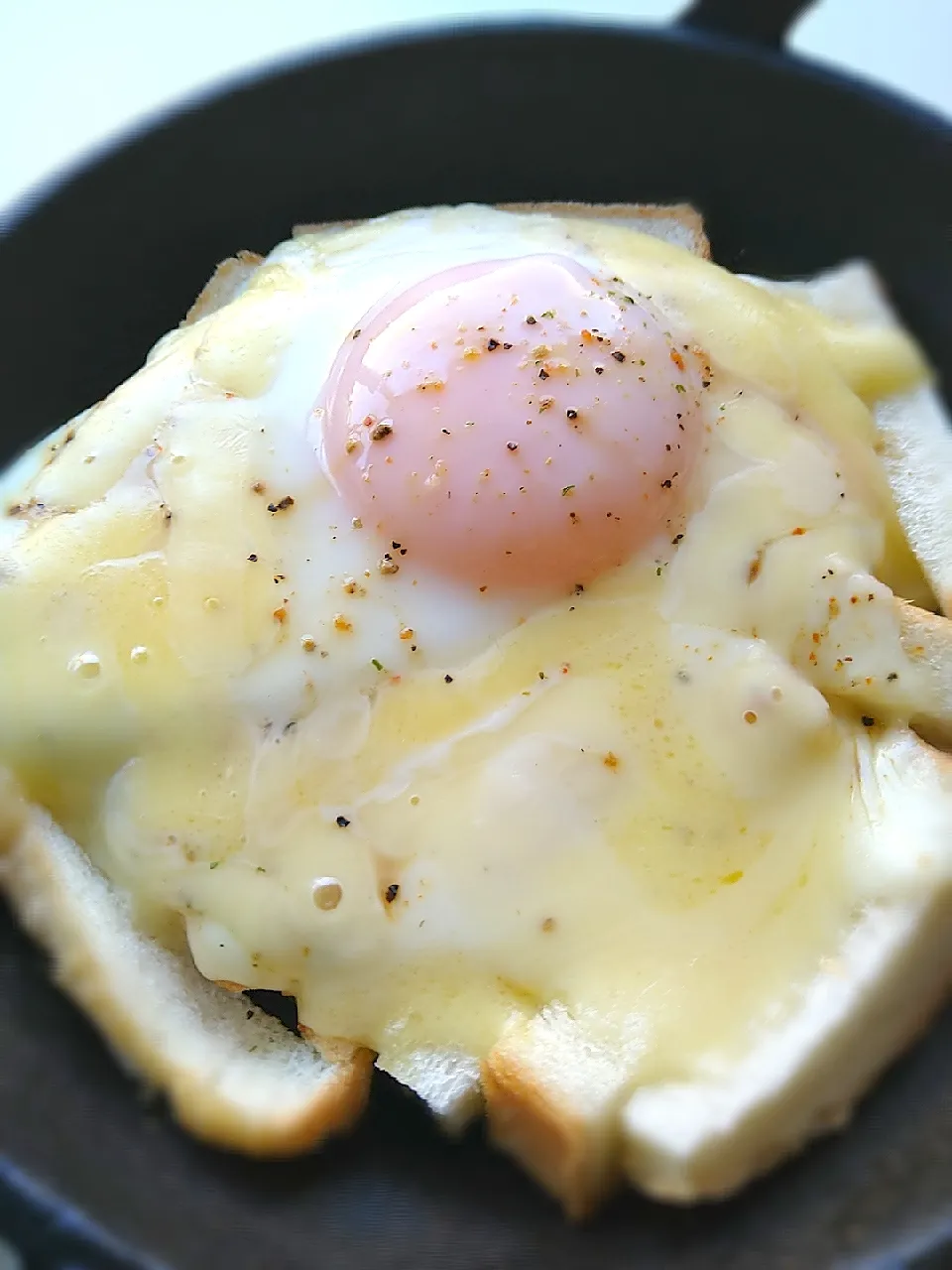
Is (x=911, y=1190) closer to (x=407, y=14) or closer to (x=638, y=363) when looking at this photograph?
(x=638, y=363)

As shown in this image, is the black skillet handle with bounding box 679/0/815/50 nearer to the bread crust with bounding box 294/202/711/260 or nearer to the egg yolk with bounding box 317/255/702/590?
the bread crust with bounding box 294/202/711/260

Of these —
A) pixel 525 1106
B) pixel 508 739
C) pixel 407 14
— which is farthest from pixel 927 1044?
pixel 407 14

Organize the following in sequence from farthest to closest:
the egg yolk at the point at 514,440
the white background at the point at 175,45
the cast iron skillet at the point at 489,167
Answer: the white background at the point at 175,45
the cast iron skillet at the point at 489,167
the egg yolk at the point at 514,440

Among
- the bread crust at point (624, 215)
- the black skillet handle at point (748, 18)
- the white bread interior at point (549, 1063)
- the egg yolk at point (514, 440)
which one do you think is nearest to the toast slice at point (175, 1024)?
the white bread interior at point (549, 1063)

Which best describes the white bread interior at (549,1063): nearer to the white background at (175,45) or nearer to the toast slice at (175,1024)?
the toast slice at (175,1024)

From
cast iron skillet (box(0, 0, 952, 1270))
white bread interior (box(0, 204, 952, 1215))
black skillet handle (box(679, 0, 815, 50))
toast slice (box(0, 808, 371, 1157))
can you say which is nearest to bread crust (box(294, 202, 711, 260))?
cast iron skillet (box(0, 0, 952, 1270))

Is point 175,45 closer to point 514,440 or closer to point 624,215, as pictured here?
point 624,215
